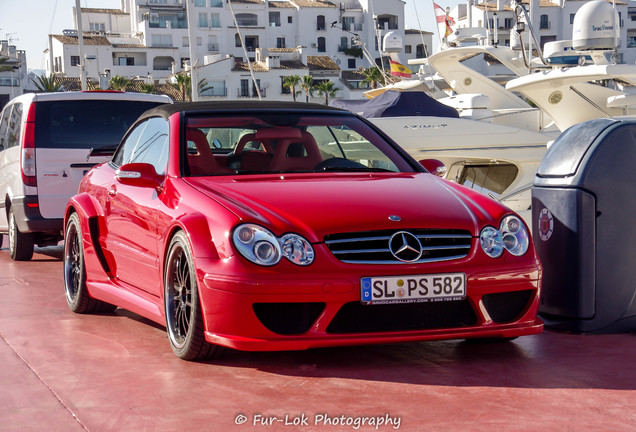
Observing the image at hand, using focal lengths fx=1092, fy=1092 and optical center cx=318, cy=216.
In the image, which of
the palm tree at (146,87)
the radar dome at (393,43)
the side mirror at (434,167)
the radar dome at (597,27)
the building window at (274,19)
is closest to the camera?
the side mirror at (434,167)

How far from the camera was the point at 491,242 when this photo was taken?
554 cm

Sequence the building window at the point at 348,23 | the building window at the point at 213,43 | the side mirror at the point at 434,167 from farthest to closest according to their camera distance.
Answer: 1. the building window at the point at 348,23
2. the building window at the point at 213,43
3. the side mirror at the point at 434,167

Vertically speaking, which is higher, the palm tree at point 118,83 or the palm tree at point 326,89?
the palm tree at point 118,83

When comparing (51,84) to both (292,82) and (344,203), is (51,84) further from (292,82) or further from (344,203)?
(344,203)

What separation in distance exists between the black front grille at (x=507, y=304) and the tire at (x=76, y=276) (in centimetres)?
312

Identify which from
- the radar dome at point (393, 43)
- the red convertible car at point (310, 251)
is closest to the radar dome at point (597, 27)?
the radar dome at point (393, 43)

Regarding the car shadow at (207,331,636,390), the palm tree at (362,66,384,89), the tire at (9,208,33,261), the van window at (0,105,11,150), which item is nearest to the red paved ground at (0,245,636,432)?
the car shadow at (207,331,636,390)

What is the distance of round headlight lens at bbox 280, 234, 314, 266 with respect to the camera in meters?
5.21

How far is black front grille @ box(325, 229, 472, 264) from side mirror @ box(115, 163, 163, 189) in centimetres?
144

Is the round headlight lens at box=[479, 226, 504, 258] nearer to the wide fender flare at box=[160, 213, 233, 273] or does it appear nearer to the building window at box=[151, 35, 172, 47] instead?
the wide fender flare at box=[160, 213, 233, 273]

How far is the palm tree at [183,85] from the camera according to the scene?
311ft

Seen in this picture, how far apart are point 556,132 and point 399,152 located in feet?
42.4

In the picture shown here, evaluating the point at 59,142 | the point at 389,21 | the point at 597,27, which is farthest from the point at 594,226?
the point at 389,21

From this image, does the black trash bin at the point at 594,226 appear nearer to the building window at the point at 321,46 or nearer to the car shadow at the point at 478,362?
the car shadow at the point at 478,362
